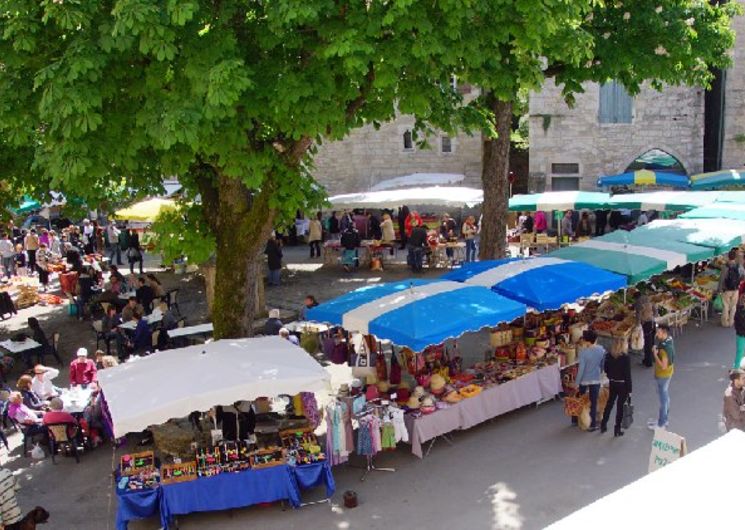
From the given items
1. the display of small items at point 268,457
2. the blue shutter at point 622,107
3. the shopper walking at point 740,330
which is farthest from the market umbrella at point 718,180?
the display of small items at point 268,457

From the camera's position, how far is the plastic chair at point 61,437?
33.6 ft

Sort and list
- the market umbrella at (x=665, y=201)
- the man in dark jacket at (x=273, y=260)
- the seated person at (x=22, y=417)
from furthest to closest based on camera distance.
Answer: the man in dark jacket at (x=273, y=260), the market umbrella at (x=665, y=201), the seated person at (x=22, y=417)

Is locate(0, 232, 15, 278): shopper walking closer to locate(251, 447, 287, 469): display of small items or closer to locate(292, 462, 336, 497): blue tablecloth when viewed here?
locate(251, 447, 287, 469): display of small items

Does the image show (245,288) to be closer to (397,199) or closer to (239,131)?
(239,131)

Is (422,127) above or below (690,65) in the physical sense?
below

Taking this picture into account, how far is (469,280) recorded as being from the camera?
39.1 feet

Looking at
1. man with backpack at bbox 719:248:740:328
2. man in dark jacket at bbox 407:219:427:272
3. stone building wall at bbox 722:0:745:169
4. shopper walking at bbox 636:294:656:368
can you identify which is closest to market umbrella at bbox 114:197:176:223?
man in dark jacket at bbox 407:219:427:272

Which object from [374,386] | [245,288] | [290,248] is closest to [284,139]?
[245,288]

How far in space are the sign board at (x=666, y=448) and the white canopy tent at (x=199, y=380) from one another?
12.3ft

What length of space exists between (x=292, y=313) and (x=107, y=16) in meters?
9.12

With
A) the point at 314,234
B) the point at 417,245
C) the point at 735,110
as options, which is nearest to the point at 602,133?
the point at 735,110

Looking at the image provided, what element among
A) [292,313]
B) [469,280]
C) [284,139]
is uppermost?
[284,139]

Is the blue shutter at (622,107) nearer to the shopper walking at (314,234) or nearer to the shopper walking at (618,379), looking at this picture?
the shopper walking at (314,234)

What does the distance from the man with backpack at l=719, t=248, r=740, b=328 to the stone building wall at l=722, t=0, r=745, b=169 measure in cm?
1316
